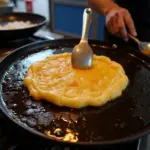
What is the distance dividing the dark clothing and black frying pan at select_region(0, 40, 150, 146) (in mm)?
373

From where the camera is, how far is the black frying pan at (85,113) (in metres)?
0.65

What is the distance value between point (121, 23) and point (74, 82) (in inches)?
17.3

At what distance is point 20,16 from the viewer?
5.11 ft

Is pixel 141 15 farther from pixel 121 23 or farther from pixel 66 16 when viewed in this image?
pixel 66 16

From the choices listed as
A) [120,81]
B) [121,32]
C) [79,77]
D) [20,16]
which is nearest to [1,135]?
[79,77]

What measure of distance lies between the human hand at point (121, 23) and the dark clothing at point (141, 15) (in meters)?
0.24

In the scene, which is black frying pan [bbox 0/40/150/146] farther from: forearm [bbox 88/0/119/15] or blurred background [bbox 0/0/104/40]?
blurred background [bbox 0/0/104/40]

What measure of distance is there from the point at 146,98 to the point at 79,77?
272 millimetres

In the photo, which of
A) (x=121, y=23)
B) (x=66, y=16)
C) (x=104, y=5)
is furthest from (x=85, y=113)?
(x=66, y=16)

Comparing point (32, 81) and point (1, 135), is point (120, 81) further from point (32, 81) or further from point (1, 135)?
point (1, 135)

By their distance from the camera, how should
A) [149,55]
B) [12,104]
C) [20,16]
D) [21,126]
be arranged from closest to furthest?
[21,126] < [12,104] < [149,55] < [20,16]

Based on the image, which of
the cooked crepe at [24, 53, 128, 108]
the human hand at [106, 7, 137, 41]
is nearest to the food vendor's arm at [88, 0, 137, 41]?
the human hand at [106, 7, 137, 41]

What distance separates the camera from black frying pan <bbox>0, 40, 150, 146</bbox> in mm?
646

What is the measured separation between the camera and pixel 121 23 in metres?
1.08
